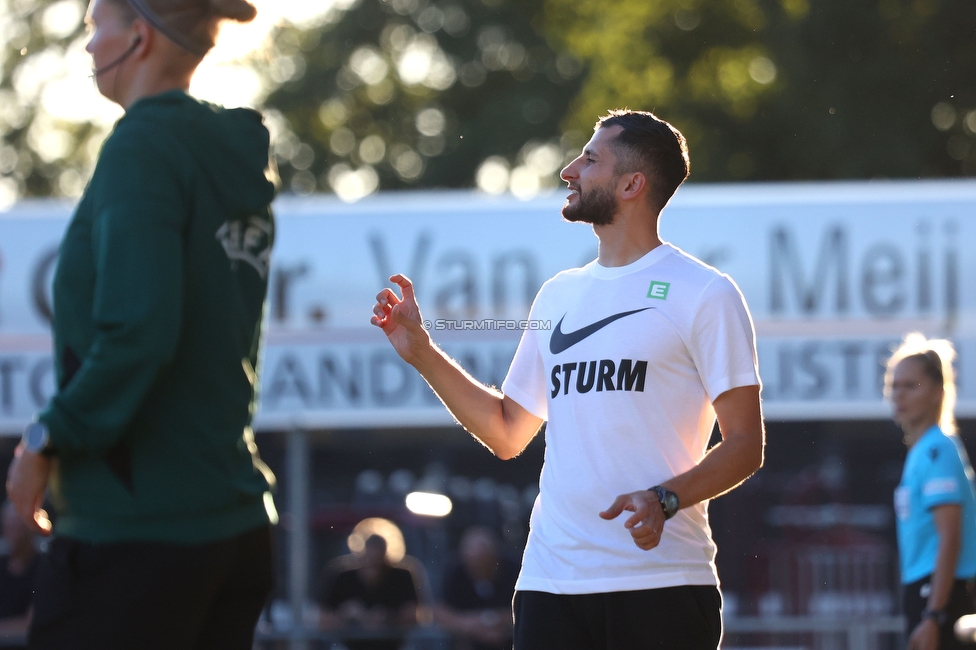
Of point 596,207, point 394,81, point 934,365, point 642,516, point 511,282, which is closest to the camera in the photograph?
point 642,516

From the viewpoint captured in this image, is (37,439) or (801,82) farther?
(801,82)

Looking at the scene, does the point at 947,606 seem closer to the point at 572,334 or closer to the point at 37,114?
the point at 572,334

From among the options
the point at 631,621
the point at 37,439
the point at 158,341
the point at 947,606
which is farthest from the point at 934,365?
the point at 37,439

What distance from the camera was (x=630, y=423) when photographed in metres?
2.56

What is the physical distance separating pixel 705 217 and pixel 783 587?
3.74m

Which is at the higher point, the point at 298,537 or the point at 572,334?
the point at 572,334

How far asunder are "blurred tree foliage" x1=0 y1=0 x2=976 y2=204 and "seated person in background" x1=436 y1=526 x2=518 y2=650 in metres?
9.84

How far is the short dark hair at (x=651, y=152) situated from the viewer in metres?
2.79

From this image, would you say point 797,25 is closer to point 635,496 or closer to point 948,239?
point 948,239

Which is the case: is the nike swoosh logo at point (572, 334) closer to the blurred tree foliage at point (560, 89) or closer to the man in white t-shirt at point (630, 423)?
the man in white t-shirt at point (630, 423)

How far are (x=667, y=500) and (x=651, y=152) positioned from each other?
0.90 m

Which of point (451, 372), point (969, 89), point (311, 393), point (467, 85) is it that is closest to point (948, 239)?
point (311, 393)

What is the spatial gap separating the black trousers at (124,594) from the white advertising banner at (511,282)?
3.71m

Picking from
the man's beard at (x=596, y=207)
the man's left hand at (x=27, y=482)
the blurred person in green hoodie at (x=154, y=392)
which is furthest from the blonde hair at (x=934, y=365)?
the man's left hand at (x=27, y=482)
